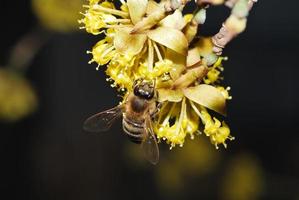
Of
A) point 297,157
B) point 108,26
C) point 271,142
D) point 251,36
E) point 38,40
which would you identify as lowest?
point 271,142

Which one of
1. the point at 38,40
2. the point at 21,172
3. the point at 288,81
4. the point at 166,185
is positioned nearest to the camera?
the point at 38,40

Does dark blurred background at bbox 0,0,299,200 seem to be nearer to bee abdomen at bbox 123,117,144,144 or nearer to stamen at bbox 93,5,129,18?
bee abdomen at bbox 123,117,144,144

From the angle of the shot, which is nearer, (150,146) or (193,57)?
(193,57)

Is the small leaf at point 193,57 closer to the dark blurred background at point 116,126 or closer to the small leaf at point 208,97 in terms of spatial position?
the small leaf at point 208,97

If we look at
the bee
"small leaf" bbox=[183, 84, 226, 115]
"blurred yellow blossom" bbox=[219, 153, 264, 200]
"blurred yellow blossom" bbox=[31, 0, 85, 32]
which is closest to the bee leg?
the bee

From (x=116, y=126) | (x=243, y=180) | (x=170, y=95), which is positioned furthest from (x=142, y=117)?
(x=116, y=126)

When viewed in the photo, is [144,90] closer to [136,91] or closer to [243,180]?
[136,91]

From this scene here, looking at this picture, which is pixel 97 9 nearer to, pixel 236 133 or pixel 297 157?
pixel 297 157

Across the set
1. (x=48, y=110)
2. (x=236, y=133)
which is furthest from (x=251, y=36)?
(x=48, y=110)
